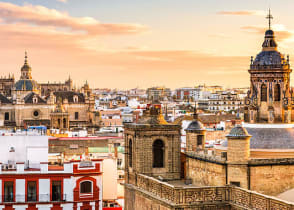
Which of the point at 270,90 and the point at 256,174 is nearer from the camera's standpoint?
the point at 256,174

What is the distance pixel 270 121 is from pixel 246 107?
1.25 metres

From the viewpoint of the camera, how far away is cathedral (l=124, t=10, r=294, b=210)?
20.3 meters

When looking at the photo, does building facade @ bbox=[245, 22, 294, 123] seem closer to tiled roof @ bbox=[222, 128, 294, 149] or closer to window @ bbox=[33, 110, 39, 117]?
tiled roof @ bbox=[222, 128, 294, 149]

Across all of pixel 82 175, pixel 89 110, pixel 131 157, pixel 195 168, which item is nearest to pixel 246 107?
pixel 195 168

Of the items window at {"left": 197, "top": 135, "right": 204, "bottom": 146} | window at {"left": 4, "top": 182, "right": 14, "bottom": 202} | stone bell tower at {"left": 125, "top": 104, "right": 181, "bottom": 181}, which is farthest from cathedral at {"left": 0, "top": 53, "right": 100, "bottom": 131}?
stone bell tower at {"left": 125, "top": 104, "right": 181, "bottom": 181}

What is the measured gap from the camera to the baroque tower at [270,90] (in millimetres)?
23500

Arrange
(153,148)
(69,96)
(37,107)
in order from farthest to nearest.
Answer: 1. (69,96)
2. (37,107)
3. (153,148)

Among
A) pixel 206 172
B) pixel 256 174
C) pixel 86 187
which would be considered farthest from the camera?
pixel 86 187

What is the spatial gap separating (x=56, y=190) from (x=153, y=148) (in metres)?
9.93

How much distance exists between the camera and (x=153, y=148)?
79.5ft

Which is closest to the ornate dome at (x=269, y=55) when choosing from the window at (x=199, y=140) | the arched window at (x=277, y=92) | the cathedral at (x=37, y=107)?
the arched window at (x=277, y=92)

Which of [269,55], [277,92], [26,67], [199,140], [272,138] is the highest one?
[26,67]

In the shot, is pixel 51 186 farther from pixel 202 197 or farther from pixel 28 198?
pixel 202 197

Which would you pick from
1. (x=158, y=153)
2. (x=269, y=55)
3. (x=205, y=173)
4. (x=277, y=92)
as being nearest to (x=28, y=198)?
(x=158, y=153)
